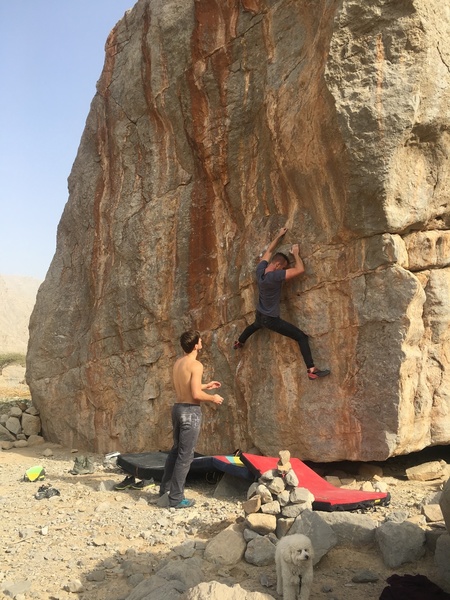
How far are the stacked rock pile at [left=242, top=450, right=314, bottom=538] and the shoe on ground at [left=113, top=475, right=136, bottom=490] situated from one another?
80.1 inches

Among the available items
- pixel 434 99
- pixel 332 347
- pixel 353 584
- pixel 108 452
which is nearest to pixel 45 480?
pixel 108 452

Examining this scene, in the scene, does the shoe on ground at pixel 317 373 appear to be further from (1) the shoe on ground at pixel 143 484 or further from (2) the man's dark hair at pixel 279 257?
(1) the shoe on ground at pixel 143 484

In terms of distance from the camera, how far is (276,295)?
250 inches

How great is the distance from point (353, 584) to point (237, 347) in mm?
3635

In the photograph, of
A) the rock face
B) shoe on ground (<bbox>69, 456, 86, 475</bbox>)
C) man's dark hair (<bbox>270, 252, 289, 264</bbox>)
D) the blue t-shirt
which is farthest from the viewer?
shoe on ground (<bbox>69, 456, 86, 475</bbox>)

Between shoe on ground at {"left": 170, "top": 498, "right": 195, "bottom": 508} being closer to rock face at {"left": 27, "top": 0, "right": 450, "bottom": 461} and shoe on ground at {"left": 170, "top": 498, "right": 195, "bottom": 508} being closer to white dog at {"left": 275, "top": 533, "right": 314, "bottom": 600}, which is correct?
rock face at {"left": 27, "top": 0, "right": 450, "bottom": 461}

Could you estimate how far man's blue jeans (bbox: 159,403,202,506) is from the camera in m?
5.53

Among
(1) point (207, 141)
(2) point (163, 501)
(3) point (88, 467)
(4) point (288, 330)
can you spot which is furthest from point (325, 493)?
(1) point (207, 141)

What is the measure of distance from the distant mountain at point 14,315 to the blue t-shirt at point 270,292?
55.1 meters

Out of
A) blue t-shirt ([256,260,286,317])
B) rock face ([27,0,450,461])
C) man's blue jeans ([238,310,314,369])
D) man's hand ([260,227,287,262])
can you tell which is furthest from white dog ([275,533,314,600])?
man's hand ([260,227,287,262])

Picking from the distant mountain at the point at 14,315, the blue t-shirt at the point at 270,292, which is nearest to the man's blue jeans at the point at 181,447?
the blue t-shirt at the point at 270,292

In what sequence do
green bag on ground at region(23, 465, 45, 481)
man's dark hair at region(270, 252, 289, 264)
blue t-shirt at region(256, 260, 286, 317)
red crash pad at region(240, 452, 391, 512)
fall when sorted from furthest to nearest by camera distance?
green bag on ground at region(23, 465, 45, 481) → man's dark hair at region(270, 252, 289, 264) → blue t-shirt at region(256, 260, 286, 317) → red crash pad at region(240, 452, 391, 512)

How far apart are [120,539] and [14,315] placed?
8306 cm

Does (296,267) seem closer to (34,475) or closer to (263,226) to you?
(263,226)
